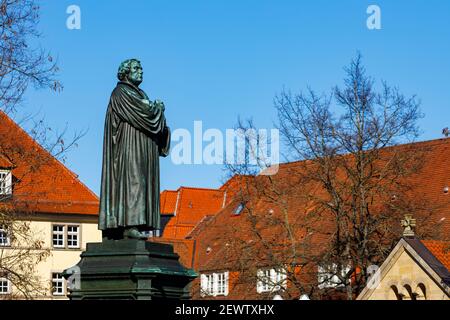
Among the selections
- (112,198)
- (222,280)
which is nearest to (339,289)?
(222,280)

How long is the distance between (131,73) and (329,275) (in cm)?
2700

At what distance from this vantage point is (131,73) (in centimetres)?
1288

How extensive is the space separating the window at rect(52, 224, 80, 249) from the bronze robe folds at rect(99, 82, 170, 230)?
121ft

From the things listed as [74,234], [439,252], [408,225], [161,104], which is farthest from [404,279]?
[161,104]

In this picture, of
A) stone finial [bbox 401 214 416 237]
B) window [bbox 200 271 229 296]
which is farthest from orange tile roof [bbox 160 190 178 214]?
stone finial [bbox 401 214 416 237]

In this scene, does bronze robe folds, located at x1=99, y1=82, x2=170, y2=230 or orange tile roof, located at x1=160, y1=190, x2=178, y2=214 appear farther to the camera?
orange tile roof, located at x1=160, y1=190, x2=178, y2=214

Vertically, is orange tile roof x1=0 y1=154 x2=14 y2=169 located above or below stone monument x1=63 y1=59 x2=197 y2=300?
above

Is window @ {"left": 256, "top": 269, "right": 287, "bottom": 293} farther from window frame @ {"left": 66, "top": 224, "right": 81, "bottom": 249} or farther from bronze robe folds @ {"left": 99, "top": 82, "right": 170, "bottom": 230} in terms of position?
bronze robe folds @ {"left": 99, "top": 82, "right": 170, "bottom": 230}

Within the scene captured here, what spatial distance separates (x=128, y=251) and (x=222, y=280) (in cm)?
3840

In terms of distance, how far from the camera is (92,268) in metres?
12.0

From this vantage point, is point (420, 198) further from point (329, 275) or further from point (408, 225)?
point (408, 225)

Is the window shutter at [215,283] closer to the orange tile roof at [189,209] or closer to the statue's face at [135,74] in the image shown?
the orange tile roof at [189,209]

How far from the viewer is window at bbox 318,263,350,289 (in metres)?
37.8
